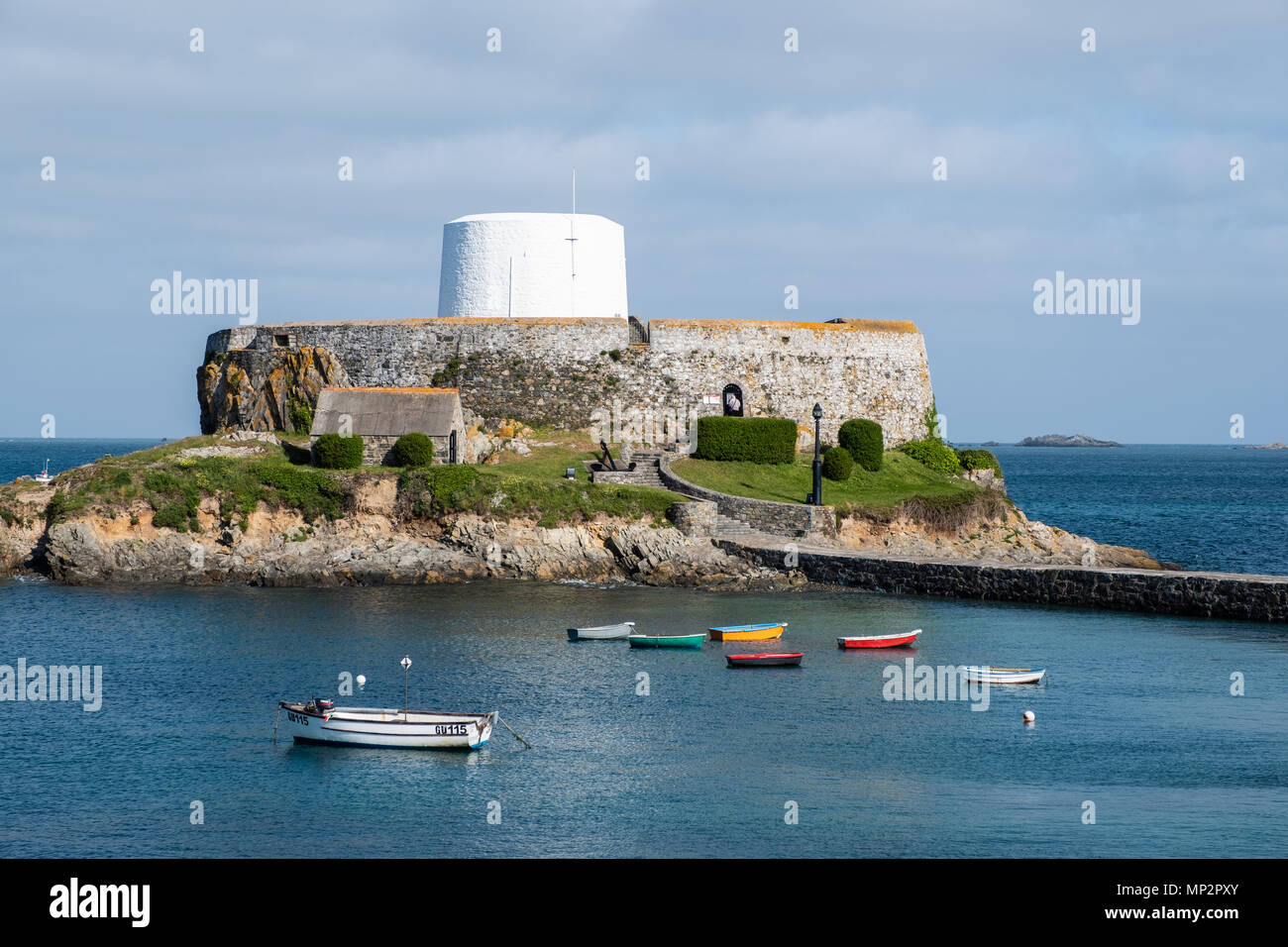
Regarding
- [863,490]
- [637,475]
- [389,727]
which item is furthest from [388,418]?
[389,727]

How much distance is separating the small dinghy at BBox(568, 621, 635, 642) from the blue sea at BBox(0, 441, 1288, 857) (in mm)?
335

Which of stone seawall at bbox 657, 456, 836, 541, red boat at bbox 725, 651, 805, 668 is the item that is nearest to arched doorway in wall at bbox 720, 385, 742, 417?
stone seawall at bbox 657, 456, 836, 541

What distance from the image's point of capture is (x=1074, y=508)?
93.2m

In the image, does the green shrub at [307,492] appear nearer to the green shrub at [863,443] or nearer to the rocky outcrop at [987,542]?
the rocky outcrop at [987,542]

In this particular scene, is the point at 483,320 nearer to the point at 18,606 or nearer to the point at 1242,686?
the point at 18,606

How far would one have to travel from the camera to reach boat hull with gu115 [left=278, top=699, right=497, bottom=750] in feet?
74.8

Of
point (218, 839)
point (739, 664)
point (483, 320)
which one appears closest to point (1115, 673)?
point (739, 664)

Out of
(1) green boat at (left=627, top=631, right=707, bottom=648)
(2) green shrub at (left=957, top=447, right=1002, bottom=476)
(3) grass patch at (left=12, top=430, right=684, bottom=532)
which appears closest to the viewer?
(1) green boat at (left=627, top=631, right=707, bottom=648)

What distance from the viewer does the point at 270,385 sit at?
53.6 meters

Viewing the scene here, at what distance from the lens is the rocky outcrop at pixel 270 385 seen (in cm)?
5306

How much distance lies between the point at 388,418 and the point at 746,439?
544 inches

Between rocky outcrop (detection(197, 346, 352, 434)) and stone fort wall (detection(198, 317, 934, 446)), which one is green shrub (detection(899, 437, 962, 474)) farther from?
rocky outcrop (detection(197, 346, 352, 434))
